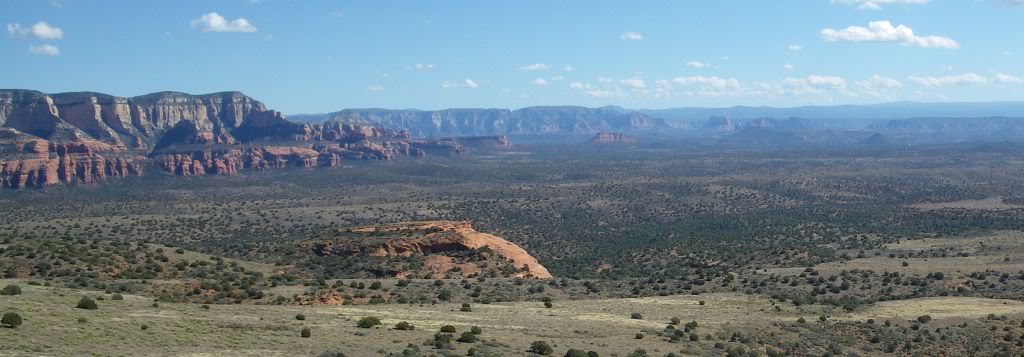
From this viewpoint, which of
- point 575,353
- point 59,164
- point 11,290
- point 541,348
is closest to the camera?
point 575,353

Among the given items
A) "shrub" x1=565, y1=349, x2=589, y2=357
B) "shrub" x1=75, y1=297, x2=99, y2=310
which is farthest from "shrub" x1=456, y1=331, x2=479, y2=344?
"shrub" x1=75, y1=297, x2=99, y2=310

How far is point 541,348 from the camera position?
92.9 feet

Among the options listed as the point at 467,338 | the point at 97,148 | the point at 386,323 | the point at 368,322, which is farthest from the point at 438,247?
the point at 97,148

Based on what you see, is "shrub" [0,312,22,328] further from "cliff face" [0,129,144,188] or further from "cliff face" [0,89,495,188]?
"cliff face" [0,89,495,188]

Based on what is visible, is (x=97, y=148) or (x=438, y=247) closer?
(x=438, y=247)

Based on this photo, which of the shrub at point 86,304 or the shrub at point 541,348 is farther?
the shrub at point 86,304

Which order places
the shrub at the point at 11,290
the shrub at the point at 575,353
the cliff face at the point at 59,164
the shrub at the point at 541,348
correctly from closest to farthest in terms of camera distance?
the shrub at the point at 575,353
the shrub at the point at 541,348
the shrub at the point at 11,290
the cliff face at the point at 59,164

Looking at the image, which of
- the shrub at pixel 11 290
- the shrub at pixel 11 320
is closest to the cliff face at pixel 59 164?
the shrub at pixel 11 290

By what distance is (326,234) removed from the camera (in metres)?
60.6

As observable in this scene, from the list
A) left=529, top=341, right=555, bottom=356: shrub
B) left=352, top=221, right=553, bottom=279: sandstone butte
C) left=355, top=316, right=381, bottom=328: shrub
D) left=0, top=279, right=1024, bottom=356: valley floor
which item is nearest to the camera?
left=0, top=279, right=1024, bottom=356: valley floor

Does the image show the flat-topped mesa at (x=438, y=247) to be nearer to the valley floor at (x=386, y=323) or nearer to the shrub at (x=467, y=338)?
the valley floor at (x=386, y=323)

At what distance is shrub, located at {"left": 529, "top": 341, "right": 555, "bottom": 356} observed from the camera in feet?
92.3

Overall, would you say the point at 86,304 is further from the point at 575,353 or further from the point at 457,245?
the point at 457,245

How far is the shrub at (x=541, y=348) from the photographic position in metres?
28.1
